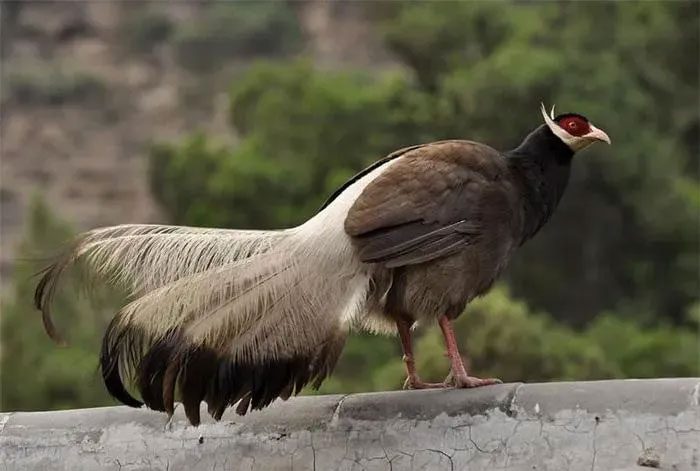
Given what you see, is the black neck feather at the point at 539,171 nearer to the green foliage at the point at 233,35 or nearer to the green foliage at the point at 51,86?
the green foliage at the point at 51,86

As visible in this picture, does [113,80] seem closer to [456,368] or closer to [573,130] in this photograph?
[573,130]

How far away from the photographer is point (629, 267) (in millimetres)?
23406

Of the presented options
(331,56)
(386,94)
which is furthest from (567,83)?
(331,56)

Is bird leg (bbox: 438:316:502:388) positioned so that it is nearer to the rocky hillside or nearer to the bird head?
the bird head

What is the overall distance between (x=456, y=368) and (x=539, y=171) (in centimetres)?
69

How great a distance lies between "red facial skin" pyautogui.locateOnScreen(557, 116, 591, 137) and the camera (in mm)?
4223

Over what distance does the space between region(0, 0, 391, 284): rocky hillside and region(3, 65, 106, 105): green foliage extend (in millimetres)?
41

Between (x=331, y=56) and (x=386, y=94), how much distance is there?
24.3m

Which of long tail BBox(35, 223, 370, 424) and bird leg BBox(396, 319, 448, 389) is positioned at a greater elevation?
long tail BBox(35, 223, 370, 424)

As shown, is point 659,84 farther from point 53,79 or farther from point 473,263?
point 53,79

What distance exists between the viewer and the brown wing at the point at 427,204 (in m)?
3.85

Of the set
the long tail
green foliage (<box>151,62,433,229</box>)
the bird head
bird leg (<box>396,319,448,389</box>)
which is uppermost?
the bird head

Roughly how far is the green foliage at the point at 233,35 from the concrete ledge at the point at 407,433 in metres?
41.9

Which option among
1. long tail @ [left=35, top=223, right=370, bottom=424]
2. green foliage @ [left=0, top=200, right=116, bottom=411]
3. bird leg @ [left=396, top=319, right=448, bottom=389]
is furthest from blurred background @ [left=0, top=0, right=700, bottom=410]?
long tail @ [left=35, top=223, right=370, bottom=424]
